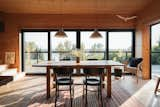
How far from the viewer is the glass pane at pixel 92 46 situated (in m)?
8.40

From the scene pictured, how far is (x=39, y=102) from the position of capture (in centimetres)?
430

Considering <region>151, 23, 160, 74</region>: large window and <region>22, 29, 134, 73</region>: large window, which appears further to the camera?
<region>22, 29, 134, 73</region>: large window

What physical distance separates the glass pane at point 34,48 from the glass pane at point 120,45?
2.87 m

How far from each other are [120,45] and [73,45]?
2.08 m

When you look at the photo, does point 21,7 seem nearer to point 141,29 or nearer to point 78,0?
point 78,0

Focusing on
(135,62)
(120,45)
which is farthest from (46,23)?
(135,62)

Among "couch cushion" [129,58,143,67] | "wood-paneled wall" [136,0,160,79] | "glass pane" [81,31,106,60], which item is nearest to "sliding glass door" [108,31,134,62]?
"glass pane" [81,31,106,60]

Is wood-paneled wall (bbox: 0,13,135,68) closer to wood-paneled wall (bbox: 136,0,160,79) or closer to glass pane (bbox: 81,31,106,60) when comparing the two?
glass pane (bbox: 81,31,106,60)

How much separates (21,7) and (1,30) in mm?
1320

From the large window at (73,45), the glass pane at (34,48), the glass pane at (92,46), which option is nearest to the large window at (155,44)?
the large window at (73,45)

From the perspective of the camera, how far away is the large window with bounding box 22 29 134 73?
27.5ft

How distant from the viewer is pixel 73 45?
8430mm

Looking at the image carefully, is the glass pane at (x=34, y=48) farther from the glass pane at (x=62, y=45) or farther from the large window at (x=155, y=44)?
the large window at (x=155, y=44)

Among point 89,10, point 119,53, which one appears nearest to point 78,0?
point 89,10
